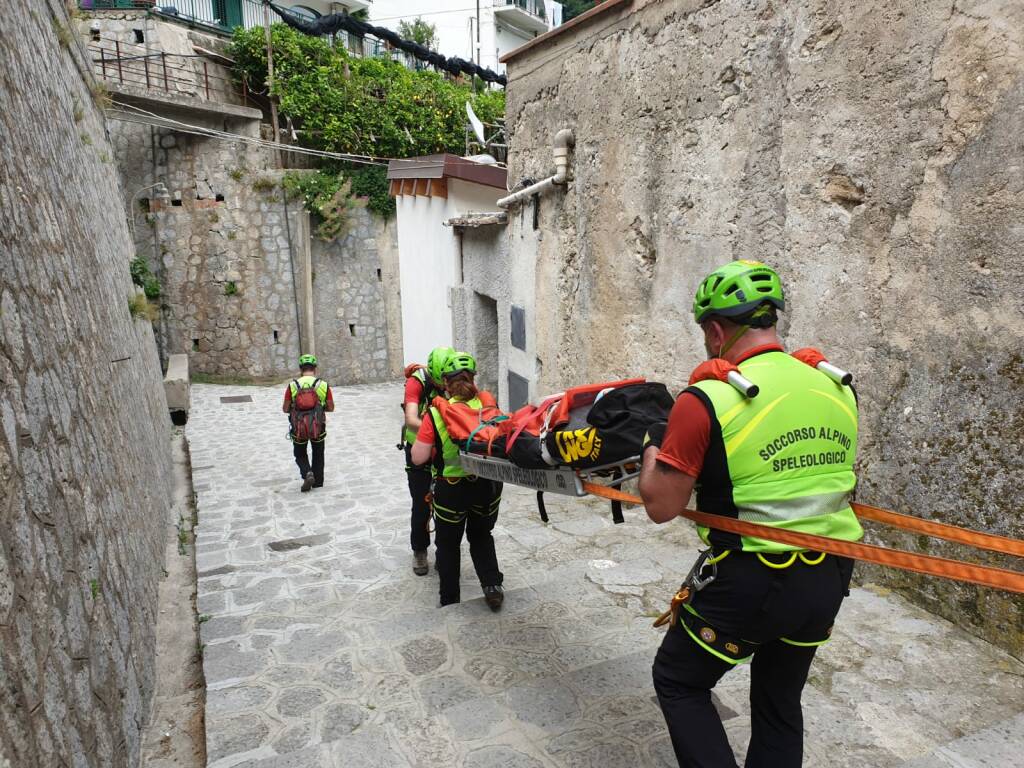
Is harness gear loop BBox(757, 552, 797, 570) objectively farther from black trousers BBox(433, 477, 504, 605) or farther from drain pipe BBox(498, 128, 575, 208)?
drain pipe BBox(498, 128, 575, 208)

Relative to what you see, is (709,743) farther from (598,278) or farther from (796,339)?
(598,278)

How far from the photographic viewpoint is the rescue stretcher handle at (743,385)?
200 centimetres

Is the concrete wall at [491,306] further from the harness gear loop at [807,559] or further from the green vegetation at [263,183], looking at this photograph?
the green vegetation at [263,183]

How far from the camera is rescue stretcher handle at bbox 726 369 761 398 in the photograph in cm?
200

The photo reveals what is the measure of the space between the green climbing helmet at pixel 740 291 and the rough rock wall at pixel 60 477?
228 centimetres

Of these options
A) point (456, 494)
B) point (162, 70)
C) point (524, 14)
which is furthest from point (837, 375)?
point (524, 14)

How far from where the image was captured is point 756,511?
206cm

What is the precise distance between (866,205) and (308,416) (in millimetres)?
5785

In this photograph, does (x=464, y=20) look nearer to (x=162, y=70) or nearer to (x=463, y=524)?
(x=162, y=70)

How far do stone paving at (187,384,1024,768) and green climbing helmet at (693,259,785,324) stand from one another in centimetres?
195

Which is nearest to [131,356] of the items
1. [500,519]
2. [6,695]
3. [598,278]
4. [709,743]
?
[500,519]

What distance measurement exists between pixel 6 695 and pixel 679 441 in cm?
194

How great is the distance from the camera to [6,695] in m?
1.74

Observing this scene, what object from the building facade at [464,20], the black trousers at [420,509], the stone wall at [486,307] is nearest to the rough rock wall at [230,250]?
the stone wall at [486,307]
